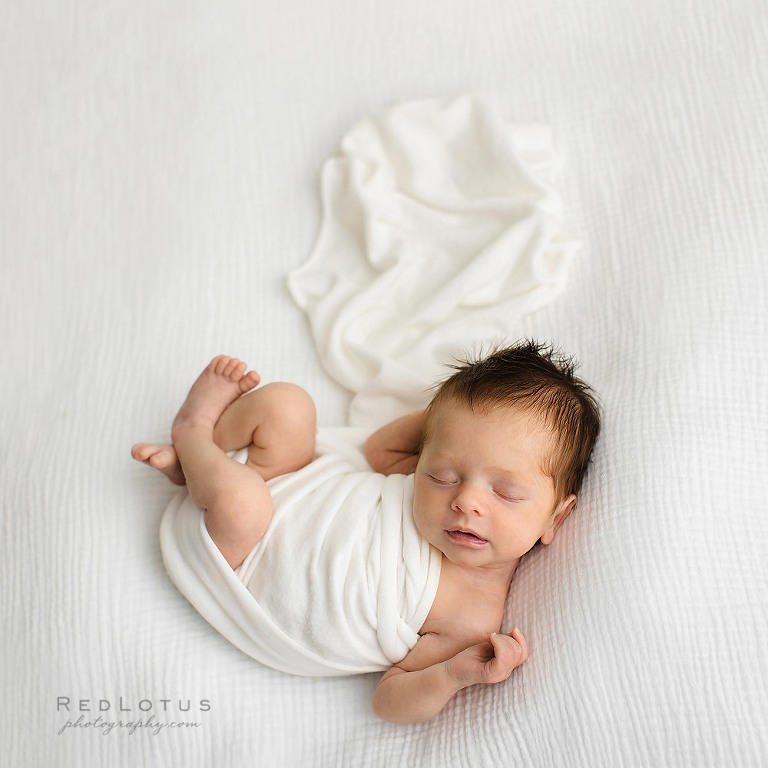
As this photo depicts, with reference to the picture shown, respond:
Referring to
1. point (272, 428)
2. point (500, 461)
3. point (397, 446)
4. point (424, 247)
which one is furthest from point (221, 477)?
point (424, 247)

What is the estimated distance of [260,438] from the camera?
115 centimetres

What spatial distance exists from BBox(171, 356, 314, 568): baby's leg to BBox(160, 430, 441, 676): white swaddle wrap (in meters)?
0.02

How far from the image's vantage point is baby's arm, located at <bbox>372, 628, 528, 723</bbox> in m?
0.94

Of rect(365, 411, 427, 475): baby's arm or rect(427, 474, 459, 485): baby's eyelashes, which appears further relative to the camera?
rect(365, 411, 427, 475): baby's arm

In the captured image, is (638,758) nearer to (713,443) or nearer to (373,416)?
(713,443)

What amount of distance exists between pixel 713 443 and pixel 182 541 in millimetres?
770

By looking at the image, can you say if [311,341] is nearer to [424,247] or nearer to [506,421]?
[424,247]

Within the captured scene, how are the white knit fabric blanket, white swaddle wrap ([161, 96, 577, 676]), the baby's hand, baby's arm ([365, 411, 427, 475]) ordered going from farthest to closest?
the white knit fabric blanket → baby's arm ([365, 411, 427, 475]) → white swaddle wrap ([161, 96, 577, 676]) → the baby's hand

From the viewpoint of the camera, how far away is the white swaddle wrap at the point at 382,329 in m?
1.04

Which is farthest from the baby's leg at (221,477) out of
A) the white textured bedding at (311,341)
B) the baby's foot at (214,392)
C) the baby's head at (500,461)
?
the baby's head at (500,461)

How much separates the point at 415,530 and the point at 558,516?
207 millimetres

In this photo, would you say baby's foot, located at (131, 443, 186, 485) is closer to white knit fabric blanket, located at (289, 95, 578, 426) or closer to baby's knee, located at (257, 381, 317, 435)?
baby's knee, located at (257, 381, 317, 435)

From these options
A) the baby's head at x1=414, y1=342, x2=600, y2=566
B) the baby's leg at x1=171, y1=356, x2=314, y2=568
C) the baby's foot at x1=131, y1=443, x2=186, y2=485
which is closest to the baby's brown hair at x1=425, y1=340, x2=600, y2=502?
the baby's head at x1=414, y1=342, x2=600, y2=566

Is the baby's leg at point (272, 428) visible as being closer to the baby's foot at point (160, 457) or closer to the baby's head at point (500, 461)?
the baby's foot at point (160, 457)
